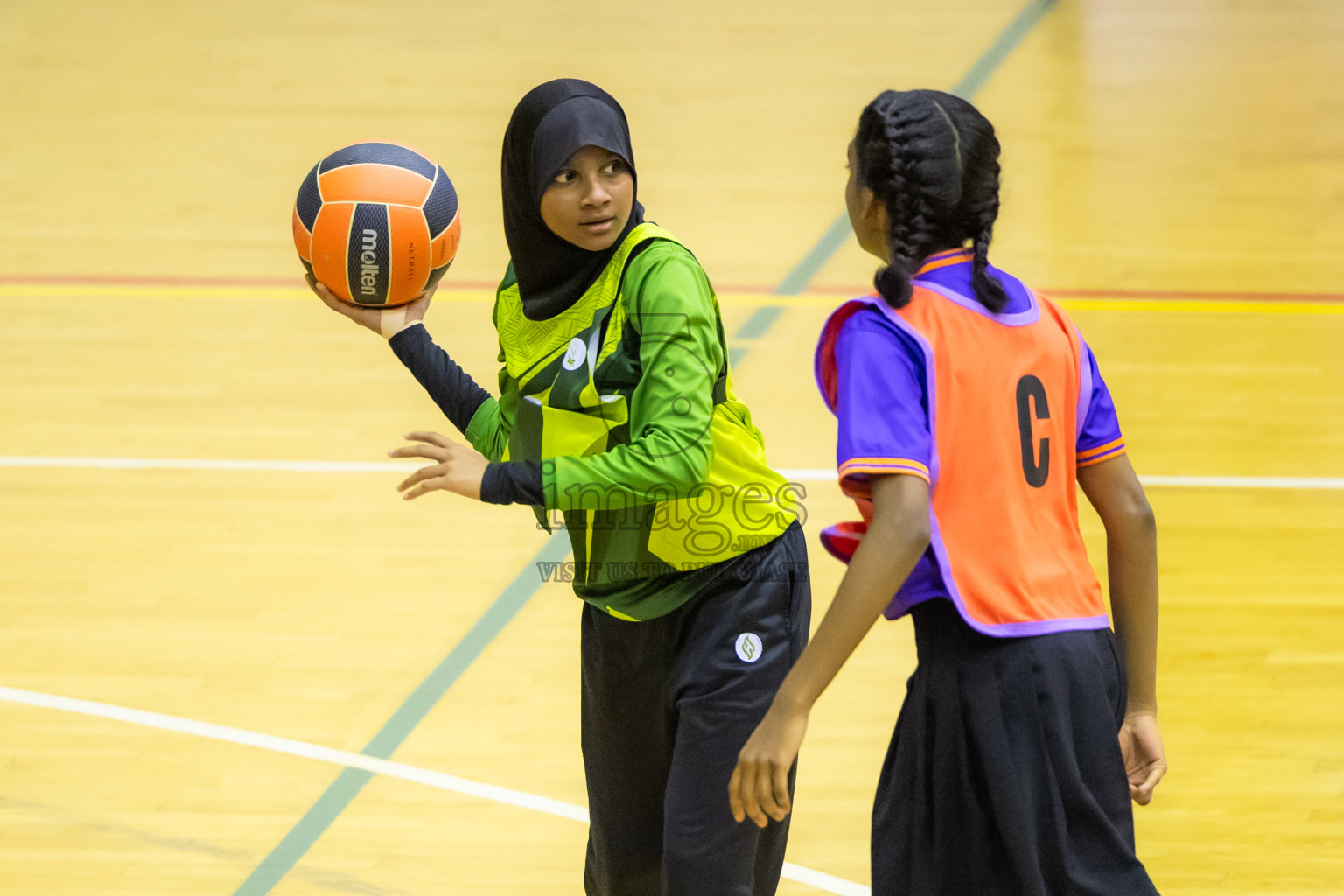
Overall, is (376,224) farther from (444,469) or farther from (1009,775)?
(1009,775)

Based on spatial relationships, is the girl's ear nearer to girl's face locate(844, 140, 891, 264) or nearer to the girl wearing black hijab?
girl's face locate(844, 140, 891, 264)

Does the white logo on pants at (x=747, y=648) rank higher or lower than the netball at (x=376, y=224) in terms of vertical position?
lower

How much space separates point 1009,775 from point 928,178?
2.62 feet

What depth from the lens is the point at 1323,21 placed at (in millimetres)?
9906

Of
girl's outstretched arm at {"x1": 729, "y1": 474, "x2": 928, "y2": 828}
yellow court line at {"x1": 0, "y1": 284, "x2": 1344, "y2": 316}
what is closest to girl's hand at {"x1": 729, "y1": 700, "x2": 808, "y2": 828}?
girl's outstretched arm at {"x1": 729, "y1": 474, "x2": 928, "y2": 828}

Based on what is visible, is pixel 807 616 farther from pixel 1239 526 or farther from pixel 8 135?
pixel 8 135

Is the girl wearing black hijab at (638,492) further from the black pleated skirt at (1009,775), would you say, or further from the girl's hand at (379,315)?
the black pleated skirt at (1009,775)

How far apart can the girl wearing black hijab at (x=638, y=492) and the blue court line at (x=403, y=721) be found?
45.7 inches

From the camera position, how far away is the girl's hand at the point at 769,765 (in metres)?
1.91

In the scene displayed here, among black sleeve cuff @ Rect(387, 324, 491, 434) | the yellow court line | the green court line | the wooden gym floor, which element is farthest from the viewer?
the green court line

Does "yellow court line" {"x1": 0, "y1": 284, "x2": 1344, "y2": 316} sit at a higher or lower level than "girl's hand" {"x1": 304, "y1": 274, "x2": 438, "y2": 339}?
lower

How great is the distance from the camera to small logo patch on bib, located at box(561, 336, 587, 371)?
97.4 inches

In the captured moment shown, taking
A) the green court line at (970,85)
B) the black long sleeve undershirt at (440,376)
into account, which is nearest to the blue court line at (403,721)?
the black long sleeve undershirt at (440,376)

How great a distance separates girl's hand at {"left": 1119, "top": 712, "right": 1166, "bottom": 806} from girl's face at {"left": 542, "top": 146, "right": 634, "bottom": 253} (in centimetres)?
115
